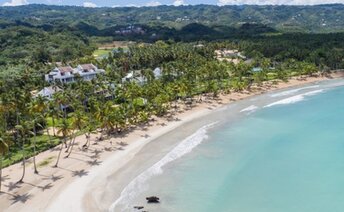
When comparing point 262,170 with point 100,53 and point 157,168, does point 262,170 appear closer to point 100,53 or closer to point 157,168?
point 157,168

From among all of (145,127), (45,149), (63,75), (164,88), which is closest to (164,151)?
(145,127)

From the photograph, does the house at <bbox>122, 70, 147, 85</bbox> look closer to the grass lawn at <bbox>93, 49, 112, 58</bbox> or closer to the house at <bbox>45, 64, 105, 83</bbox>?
the house at <bbox>45, 64, 105, 83</bbox>

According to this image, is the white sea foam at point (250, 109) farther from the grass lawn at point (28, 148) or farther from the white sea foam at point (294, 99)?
the grass lawn at point (28, 148)

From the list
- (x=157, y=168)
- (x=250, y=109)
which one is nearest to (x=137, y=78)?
(x=250, y=109)

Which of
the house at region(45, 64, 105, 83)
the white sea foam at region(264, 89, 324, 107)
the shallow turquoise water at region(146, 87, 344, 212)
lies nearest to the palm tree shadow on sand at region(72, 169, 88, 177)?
the shallow turquoise water at region(146, 87, 344, 212)

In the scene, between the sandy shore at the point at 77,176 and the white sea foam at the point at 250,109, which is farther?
the white sea foam at the point at 250,109

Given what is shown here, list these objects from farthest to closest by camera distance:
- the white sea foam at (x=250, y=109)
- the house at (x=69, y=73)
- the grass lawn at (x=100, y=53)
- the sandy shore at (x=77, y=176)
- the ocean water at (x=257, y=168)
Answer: the grass lawn at (x=100, y=53)
the house at (x=69, y=73)
the white sea foam at (x=250, y=109)
the ocean water at (x=257, y=168)
the sandy shore at (x=77, y=176)

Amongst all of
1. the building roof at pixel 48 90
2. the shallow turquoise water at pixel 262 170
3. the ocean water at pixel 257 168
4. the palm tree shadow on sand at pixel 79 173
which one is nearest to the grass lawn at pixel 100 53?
the building roof at pixel 48 90
